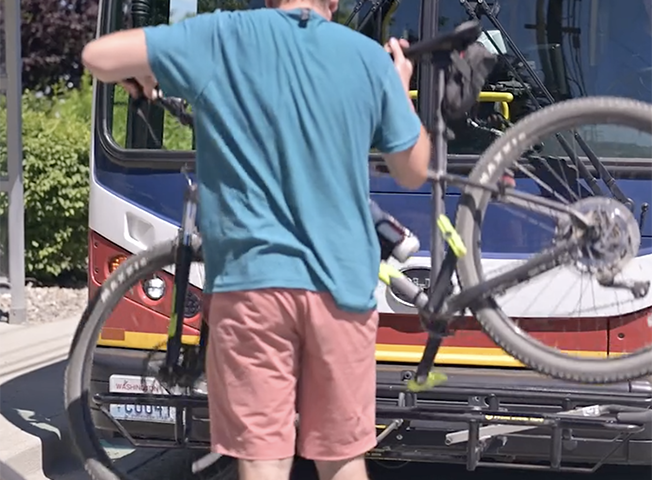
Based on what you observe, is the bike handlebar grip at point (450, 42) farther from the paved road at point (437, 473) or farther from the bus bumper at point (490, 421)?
the paved road at point (437, 473)

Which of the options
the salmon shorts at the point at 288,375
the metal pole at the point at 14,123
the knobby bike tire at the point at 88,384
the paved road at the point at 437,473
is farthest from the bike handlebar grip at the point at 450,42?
the metal pole at the point at 14,123

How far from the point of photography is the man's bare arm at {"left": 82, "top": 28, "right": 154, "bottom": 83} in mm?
2500

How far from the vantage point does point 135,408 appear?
407 centimetres

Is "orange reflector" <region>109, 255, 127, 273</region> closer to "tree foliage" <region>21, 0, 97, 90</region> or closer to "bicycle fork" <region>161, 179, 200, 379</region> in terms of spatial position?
"bicycle fork" <region>161, 179, 200, 379</region>

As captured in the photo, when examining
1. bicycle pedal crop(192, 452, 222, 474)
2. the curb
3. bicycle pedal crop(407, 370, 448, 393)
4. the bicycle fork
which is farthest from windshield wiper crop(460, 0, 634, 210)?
the curb

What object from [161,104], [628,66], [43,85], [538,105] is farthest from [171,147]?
[43,85]

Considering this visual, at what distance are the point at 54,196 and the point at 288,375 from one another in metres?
6.76

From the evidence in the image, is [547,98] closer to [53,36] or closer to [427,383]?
[427,383]

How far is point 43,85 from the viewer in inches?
538

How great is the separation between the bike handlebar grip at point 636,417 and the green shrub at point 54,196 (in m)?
6.21

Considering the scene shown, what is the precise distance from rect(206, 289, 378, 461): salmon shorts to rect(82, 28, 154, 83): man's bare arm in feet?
1.94

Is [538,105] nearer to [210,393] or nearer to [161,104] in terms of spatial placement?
[161,104]

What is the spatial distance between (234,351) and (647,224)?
200 cm

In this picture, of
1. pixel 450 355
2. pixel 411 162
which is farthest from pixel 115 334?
pixel 411 162
